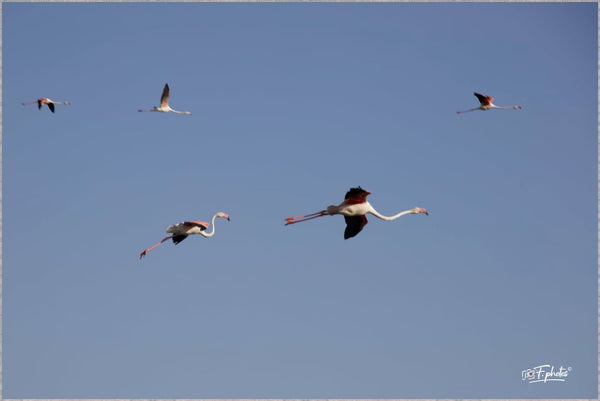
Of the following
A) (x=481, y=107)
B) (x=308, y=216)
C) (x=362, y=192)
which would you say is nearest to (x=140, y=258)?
(x=308, y=216)

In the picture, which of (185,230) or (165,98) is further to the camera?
(165,98)

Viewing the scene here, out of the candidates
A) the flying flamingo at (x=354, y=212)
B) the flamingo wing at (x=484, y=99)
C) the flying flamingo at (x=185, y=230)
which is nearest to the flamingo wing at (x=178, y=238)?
the flying flamingo at (x=185, y=230)

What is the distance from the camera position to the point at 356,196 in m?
35.8

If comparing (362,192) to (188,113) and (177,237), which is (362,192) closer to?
(177,237)

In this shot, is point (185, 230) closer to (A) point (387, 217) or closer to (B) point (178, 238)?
(B) point (178, 238)

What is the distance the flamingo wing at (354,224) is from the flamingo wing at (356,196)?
3.04 ft

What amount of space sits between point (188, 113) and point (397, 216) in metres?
14.0

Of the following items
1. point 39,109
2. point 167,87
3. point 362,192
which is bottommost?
point 362,192

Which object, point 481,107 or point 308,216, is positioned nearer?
point 308,216

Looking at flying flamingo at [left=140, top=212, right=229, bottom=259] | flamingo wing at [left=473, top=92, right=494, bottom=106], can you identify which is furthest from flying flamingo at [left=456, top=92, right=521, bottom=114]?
flying flamingo at [left=140, top=212, right=229, bottom=259]

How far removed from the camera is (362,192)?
116 feet

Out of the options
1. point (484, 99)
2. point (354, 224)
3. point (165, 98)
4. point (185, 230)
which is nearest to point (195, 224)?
point (185, 230)

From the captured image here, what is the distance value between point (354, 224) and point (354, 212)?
36.3 inches

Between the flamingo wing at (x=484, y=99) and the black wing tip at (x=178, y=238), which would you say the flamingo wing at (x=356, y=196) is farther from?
the flamingo wing at (x=484, y=99)
